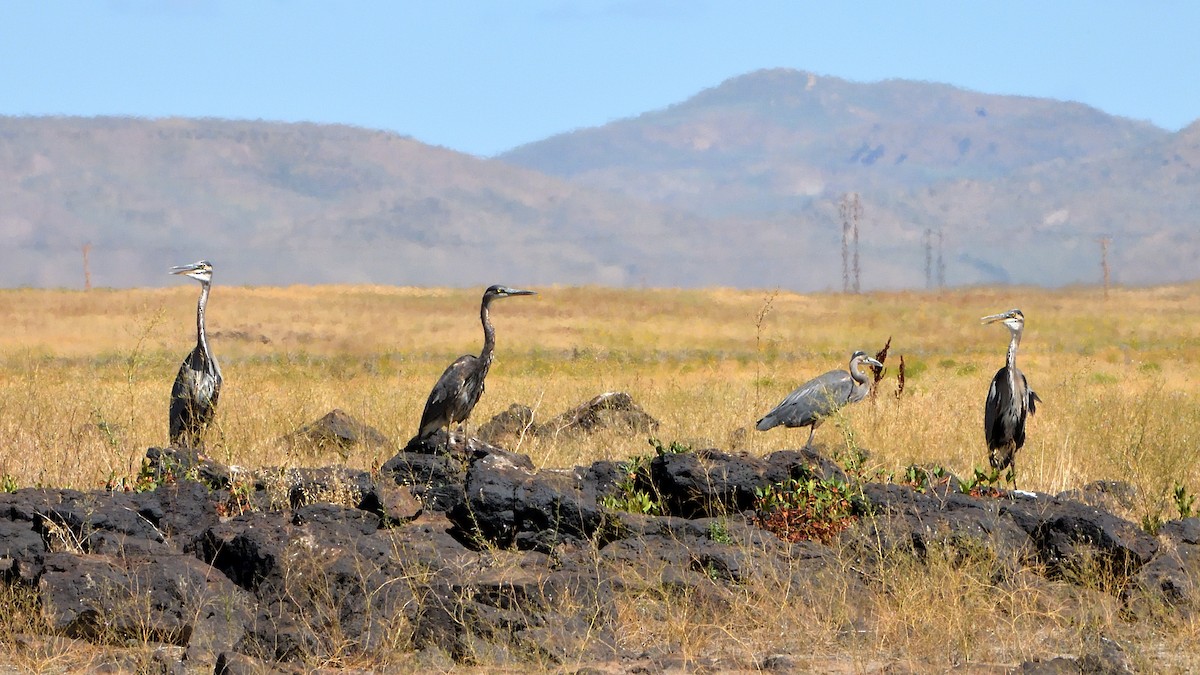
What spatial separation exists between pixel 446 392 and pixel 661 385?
38.5ft

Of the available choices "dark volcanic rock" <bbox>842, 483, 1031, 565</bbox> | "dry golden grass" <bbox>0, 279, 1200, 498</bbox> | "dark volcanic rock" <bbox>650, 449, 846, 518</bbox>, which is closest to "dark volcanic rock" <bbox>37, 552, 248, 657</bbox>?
"dark volcanic rock" <bbox>650, 449, 846, 518</bbox>

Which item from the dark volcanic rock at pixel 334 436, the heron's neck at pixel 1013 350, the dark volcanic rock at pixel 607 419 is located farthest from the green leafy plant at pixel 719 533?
the heron's neck at pixel 1013 350

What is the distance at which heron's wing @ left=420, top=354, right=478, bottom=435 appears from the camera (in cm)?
1252

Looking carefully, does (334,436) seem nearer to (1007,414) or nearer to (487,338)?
(487,338)

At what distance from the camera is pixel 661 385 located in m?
24.0

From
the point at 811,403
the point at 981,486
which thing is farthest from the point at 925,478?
the point at 811,403

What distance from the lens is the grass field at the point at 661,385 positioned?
10.7 m

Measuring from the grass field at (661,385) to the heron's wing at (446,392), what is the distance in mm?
745

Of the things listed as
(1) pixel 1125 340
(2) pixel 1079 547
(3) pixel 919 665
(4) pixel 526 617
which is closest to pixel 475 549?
(4) pixel 526 617

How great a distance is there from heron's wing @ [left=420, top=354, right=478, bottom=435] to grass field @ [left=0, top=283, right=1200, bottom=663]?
2.44 ft

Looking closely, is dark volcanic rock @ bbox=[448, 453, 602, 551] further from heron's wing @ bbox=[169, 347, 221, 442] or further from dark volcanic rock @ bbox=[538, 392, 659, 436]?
dark volcanic rock @ bbox=[538, 392, 659, 436]

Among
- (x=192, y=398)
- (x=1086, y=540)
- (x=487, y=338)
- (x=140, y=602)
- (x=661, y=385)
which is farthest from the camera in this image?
(x=661, y=385)

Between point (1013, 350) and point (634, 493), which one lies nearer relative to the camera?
point (634, 493)

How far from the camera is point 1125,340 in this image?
46438 millimetres
